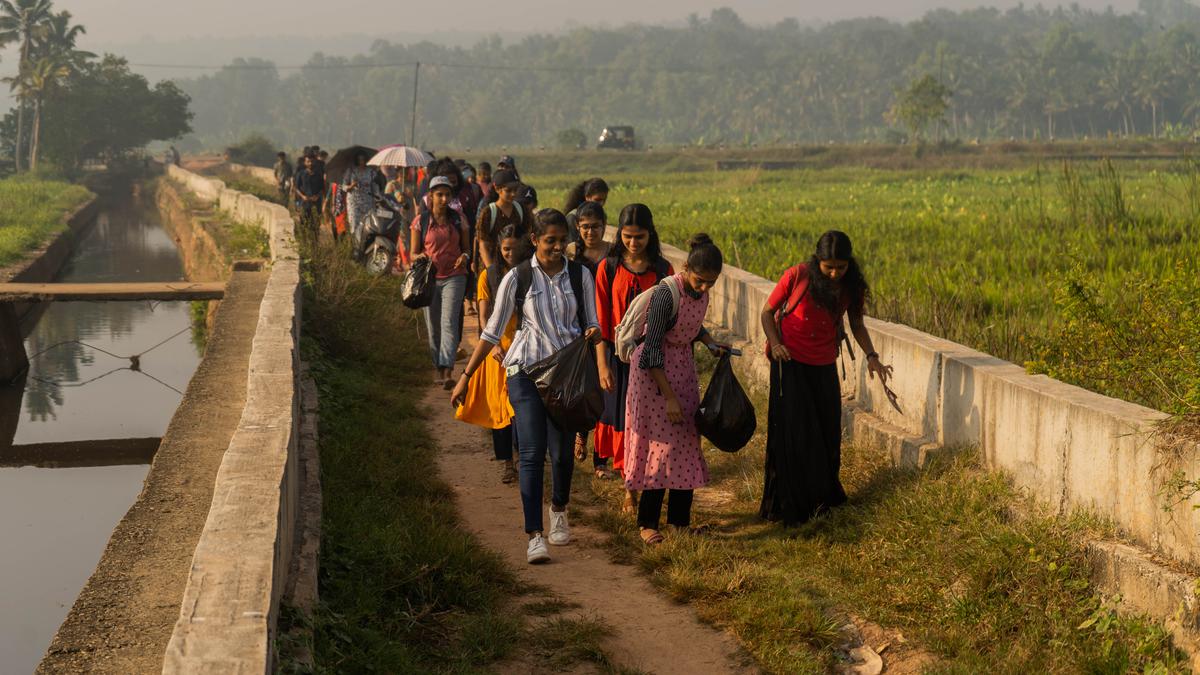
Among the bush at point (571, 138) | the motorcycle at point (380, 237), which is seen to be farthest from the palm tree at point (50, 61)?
the motorcycle at point (380, 237)

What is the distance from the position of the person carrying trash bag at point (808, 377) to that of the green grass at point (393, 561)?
4.79ft

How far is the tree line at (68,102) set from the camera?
5781 centimetres

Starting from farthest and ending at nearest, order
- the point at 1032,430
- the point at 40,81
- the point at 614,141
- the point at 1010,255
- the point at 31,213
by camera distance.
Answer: the point at 614,141, the point at 40,81, the point at 31,213, the point at 1010,255, the point at 1032,430

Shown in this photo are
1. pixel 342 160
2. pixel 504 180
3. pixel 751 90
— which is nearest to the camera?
pixel 504 180

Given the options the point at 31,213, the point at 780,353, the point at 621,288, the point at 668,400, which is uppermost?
the point at 621,288

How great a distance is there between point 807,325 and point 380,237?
9071mm

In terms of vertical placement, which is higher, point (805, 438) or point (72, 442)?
point (805, 438)

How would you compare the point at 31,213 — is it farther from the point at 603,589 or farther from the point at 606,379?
the point at 603,589

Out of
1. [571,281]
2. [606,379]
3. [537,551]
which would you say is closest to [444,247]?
[571,281]

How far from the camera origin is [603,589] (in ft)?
19.0

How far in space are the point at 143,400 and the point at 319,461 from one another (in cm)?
798

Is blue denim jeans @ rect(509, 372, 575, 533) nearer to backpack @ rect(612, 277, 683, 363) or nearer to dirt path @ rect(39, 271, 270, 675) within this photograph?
backpack @ rect(612, 277, 683, 363)

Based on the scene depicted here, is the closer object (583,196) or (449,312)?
(583,196)

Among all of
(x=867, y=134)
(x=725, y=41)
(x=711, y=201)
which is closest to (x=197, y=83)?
(x=725, y=41)
